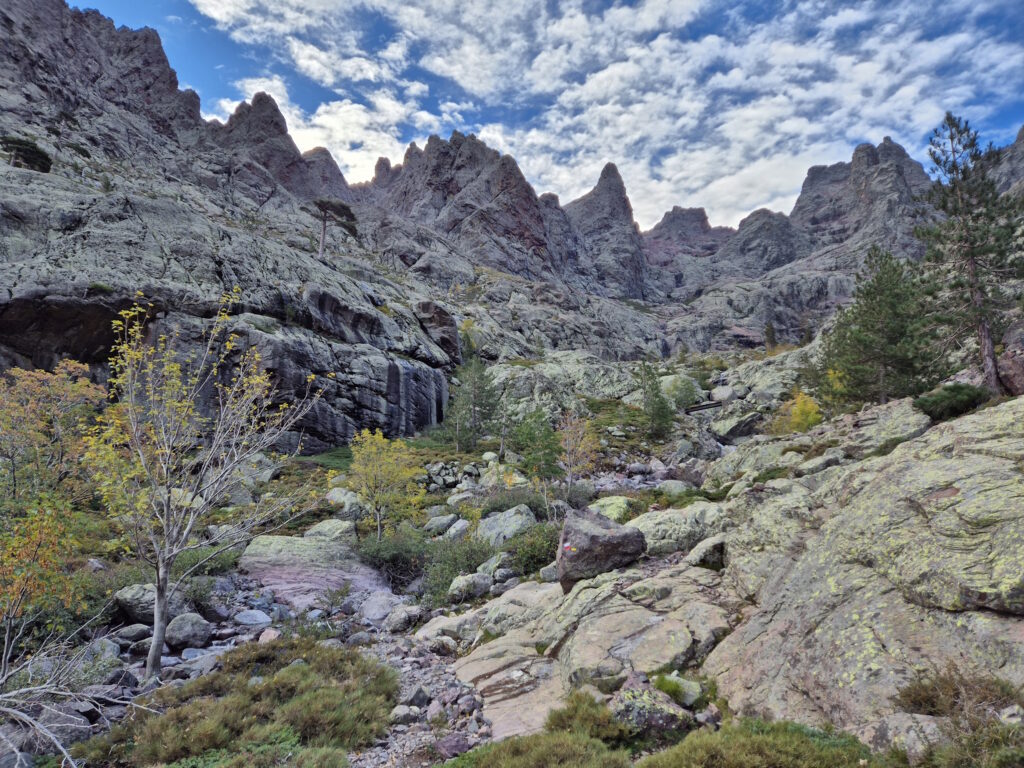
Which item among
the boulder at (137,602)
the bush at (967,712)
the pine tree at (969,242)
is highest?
the pine tree at (969,242)

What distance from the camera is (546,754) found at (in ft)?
21.7

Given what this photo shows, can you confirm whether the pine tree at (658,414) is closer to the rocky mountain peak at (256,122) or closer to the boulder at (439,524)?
the boulder at (439,524)

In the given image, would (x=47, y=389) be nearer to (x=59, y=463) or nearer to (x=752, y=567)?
(x=59, y=463)

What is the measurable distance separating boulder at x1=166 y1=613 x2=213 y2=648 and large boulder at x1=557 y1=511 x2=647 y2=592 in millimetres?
10950

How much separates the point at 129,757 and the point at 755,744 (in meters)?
10.1

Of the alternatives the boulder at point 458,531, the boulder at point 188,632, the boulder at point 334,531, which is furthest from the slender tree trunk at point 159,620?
the boulder at point 458,531

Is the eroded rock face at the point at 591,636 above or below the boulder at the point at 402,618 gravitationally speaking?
above

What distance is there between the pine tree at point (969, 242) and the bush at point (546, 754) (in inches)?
968

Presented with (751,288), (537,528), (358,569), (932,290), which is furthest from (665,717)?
(751,288)

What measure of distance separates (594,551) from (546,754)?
25.4 ft

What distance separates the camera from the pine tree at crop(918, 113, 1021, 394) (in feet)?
67.1

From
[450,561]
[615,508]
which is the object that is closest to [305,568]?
[450,561]

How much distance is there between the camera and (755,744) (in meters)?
5.66

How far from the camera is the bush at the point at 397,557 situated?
20.9 metres
